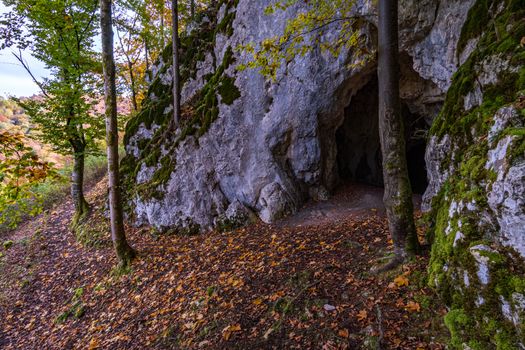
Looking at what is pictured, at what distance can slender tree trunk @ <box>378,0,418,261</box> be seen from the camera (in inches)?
142

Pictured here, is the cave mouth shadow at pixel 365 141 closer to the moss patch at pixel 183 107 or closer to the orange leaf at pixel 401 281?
the moss patch at pixel 183 107

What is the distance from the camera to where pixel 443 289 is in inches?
117

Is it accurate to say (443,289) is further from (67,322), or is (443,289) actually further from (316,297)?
(67,322)

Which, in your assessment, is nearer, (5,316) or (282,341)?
(282,341)

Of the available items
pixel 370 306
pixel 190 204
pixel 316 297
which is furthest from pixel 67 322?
pixel 370 306

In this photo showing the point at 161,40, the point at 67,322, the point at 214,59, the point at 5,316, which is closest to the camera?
the point at 67,322

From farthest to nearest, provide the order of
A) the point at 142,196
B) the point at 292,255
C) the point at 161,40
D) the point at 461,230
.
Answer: the point at 161,40 < the point at 142,196 < the point at 292,255 < the point at 461,230

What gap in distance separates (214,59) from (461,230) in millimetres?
9939

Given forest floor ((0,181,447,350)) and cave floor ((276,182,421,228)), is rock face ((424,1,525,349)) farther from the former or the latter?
cave floor ((276,182,421,228))

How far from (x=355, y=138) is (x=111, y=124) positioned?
8.48 m

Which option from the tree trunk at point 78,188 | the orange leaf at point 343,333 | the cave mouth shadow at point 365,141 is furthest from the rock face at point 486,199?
the tree trunk at point 78,188

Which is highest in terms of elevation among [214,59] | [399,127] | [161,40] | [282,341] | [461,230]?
[161,40]

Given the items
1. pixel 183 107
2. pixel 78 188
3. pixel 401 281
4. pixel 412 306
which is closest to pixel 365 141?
pixel 183 107

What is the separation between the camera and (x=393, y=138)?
3.77m
